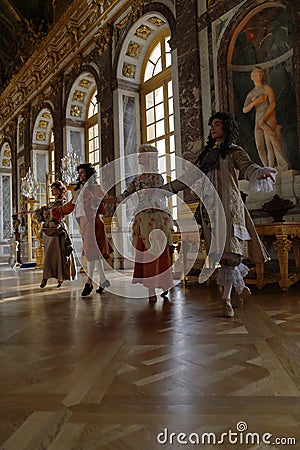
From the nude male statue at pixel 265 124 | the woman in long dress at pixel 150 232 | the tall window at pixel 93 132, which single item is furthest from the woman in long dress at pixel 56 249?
the tall window at pixel 93 132

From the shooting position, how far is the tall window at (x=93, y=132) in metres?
11.6

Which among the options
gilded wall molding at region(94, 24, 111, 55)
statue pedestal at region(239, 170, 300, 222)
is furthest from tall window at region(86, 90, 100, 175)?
statue pedestal at region(239, 170, 300, 222)

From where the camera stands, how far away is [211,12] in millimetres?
6496

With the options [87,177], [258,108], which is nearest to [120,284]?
[87,177]

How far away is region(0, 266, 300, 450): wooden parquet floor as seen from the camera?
1.13 metres

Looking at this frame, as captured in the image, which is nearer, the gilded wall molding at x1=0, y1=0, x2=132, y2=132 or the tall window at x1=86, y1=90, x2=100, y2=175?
the gilded wall molding at x1=0, y1=0, x2=132, y2=132

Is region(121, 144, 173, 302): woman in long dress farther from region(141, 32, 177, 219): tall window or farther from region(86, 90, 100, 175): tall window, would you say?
region(86, 90, 100, 175): tall window

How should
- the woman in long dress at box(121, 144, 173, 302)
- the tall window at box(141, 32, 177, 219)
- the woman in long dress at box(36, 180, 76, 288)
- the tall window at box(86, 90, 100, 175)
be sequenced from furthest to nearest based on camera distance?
the tall window at box(86, 90, 100, 175) → the tall window at box(141, 32, 177, 219) → the woman in long dress at box(36, 180, 76, 288) → the woman in long dress at box(121, 144, 173, 302)

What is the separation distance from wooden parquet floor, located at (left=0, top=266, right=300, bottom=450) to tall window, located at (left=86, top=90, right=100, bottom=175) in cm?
906

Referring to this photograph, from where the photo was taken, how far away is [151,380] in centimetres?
159

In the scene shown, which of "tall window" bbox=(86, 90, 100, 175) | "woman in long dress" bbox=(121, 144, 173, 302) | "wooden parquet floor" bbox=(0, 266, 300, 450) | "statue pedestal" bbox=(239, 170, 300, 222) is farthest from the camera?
"tall window" bbox=(86, 90, 100, 175)

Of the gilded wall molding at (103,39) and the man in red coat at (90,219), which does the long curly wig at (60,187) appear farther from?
the gilded wall molding at (103,39)

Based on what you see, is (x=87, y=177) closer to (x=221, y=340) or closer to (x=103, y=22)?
(x=221, y=340)

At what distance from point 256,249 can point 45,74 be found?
11.6 m
